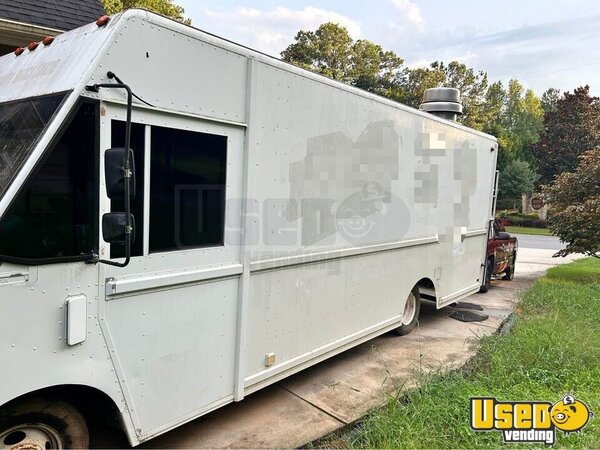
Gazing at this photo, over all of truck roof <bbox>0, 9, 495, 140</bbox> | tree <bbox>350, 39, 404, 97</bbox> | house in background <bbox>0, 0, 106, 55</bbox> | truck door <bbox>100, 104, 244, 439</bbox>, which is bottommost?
truck door <bbox>100, 104, 244, 439</bbox>

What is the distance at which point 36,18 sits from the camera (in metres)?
6.77

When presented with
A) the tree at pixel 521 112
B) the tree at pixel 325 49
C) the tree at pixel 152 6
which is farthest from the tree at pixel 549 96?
the tree at pixel 152 6

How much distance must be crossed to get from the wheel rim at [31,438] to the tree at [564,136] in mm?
38206

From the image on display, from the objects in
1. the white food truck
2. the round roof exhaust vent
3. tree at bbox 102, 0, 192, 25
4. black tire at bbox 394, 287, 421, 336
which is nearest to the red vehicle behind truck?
the round roof exhaust vent

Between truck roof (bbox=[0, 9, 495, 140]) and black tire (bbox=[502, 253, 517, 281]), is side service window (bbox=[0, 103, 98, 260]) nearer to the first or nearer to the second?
truck roof (bbox=[0, 9, 495, 140])

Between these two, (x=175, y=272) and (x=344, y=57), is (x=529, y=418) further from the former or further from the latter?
(x=344, y=57)

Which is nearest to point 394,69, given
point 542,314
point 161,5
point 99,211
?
point 161,5

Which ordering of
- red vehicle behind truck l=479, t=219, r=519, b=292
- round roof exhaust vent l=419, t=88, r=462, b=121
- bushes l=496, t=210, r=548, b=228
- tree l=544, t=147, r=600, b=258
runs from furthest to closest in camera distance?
bushes l=496, t=210, r=548, b=228
tree l=544, t=147, r=600, b=258
red vehicle behind truck l=479, t=219, r=519, b=292
round roof exhaust vent l=419, t=88, r=462, b=121

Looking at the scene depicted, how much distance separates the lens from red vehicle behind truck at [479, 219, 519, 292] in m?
10.2

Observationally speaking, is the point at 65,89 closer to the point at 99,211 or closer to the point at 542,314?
the point at 99,211

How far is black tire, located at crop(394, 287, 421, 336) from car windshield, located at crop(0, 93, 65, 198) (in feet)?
16.7

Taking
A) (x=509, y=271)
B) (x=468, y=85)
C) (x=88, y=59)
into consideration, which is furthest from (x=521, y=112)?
(x=88, y=59)

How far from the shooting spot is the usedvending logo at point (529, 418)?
360 cm

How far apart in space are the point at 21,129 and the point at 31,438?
1789mm
